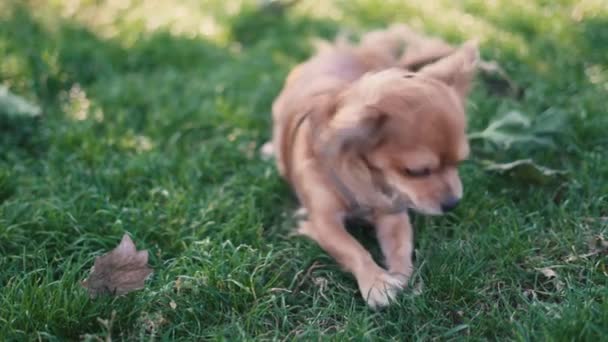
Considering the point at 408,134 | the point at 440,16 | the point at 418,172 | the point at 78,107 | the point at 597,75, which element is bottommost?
the point at 597,75

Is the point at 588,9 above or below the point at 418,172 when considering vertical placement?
below

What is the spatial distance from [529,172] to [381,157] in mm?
878

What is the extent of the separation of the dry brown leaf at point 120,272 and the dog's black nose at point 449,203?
3.94ft

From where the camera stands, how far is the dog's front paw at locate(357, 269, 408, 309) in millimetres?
2465

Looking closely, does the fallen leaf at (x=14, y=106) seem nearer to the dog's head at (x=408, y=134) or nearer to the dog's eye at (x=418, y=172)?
the dog's head at (x=408, y=134)

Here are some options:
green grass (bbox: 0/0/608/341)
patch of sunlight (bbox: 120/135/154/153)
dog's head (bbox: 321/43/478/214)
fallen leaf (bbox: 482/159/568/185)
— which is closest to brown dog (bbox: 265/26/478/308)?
dog's head (bbox: 321/43/478/214)

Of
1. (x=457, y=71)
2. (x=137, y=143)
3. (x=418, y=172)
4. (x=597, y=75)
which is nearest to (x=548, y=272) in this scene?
(x=418, y=172)

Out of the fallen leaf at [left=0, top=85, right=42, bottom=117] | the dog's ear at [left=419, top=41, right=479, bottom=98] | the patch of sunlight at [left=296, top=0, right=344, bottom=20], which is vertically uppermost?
the dog's ear at [left=419, top=41, right=479, bottom=98]

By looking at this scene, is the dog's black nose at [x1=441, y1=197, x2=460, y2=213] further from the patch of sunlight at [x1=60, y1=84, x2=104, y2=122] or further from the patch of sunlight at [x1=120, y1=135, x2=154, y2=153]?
the patch of sunlight at [x1=60, y1=84, x2=104, y2=122]

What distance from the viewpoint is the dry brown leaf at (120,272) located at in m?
2.41

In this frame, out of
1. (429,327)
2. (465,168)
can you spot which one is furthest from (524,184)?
(429,327)

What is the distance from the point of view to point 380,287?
8.26 ft

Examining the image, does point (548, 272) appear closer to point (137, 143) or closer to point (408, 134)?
point (408, 134)

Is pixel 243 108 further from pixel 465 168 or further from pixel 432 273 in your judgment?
pixel 432 273
